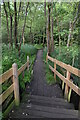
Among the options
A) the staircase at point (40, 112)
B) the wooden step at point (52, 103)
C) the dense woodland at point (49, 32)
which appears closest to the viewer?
the staircase at point (40, 112)

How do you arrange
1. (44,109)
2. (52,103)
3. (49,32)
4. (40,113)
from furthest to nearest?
(49,32) < (52,103) < (44,109) < (40,113)

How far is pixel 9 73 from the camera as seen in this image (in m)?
2.24

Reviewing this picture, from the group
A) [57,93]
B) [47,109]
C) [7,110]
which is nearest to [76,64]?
[57,93]

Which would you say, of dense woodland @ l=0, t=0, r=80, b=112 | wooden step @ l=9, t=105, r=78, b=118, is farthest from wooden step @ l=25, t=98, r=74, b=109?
dense woodland @ l=0, t=0, r=80, b=112

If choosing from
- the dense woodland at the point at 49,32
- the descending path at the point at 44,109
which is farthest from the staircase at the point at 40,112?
the dense woodland at the point at 49,32

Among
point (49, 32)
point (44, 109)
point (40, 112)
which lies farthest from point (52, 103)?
point (49, 32)

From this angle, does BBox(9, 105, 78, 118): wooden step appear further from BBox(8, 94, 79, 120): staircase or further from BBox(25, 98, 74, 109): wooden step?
BBox(25, 98, 74, 109): wooden step

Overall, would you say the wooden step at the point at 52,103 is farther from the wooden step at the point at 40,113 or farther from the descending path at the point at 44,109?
the wooden step at the point at 40,113

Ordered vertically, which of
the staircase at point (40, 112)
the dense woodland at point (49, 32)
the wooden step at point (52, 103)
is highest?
the dense woodland at point (49, 32)

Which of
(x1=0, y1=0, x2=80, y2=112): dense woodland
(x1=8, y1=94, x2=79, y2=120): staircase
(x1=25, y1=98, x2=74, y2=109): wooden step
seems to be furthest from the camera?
(x1=0, y1=0, x2=80, y2=112): dense woodland

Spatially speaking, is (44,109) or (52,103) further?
(52,103)

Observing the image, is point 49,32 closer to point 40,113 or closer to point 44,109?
point 44,109

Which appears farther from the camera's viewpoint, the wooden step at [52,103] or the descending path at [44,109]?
the wooden step at [52,103]

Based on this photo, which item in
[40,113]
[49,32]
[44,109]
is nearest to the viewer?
[40,113]
